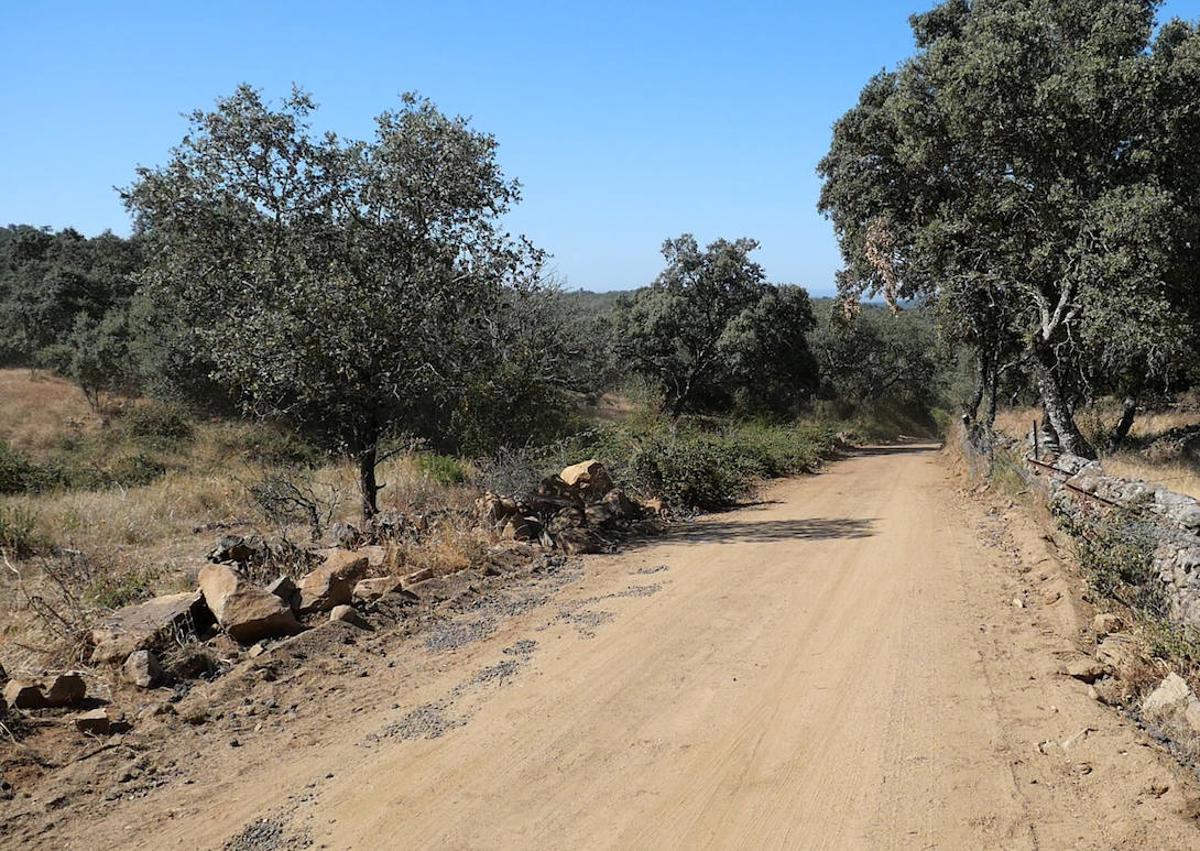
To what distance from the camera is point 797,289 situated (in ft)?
130

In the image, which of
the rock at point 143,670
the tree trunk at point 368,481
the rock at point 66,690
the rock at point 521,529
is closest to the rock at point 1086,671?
the rock at point 143,670

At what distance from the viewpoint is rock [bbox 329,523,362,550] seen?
9.91 meters

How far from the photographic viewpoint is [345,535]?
998cm

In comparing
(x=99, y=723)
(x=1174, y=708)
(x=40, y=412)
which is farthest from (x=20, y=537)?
(x=40, y=412)

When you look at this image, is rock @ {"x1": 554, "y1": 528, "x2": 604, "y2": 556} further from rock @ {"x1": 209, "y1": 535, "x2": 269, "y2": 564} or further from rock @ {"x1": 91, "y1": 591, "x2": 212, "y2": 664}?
rock @ {"x1": 91, "y1": 591, "x2": 212, "y2": 664}

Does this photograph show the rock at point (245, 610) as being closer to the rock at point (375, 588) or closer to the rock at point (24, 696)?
the rock at point (375, 588)

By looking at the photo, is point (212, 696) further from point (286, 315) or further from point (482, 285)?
point (482, 285)

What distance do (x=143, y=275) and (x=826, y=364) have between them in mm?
47252

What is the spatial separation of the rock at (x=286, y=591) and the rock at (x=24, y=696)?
200 cm

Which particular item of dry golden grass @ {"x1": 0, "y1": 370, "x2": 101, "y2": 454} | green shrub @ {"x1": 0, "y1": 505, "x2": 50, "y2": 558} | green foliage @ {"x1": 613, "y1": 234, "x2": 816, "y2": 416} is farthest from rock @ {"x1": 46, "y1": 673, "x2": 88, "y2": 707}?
green foliage @ {"x1": 613, "y1": 234, "x2": 816, "y2": 416}

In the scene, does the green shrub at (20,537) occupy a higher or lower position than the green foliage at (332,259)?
lower

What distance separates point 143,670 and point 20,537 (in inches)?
234

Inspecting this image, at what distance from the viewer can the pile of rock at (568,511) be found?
1141cm

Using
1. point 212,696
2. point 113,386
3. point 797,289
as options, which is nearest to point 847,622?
point 212,696
